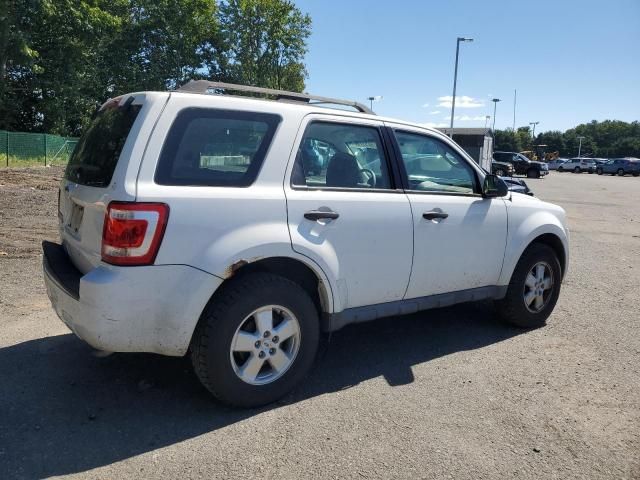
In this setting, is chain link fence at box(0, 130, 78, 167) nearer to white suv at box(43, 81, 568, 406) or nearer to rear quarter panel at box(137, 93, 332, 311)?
white suv at box(43, 81, 568, 406)

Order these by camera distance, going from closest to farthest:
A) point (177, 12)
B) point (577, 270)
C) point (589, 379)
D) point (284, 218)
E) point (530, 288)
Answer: point (284, 218) < point (589, 379) < point (530, 288) < point (577, 270) < point (177, 12)

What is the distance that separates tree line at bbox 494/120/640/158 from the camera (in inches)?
4210

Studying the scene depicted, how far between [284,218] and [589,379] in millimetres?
2581

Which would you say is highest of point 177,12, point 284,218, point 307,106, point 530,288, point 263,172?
point 177,12

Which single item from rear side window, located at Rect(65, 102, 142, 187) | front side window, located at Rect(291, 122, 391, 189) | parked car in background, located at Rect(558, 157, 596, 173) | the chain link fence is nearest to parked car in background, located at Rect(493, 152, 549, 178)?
parked car in background, located at Rect(558, 157, 596, 173)

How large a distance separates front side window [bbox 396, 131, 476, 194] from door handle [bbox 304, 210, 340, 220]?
0.86 metres

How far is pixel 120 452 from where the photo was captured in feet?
9.66

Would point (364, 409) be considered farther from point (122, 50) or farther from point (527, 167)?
point (122, 50)

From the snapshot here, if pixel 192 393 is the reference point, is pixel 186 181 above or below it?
above

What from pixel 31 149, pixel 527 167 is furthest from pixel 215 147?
pixel 527 167

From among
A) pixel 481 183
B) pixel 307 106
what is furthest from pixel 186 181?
pixel 481 183

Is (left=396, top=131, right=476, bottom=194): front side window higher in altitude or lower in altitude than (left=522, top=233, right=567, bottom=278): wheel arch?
higher

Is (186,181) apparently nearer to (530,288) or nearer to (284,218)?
(284,218)

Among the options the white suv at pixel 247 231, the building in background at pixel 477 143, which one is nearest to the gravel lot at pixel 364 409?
the white suv at pixel 247 231
